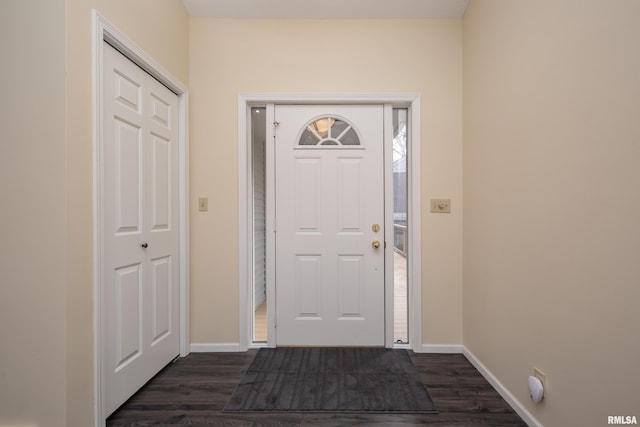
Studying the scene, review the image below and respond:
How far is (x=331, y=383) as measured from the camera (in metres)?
1.83

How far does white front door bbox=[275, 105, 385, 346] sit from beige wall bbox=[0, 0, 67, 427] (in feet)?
4.45

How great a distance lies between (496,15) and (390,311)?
2.19 m

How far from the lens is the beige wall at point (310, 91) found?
225 cm

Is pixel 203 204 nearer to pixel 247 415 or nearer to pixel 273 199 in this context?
pixel 273 199

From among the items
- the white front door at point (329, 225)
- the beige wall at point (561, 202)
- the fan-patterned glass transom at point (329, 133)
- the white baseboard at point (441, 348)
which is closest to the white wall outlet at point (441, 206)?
the beige wall at point (561, 202)

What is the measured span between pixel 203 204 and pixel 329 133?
117 centimetres


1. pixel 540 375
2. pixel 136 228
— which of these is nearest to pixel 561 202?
pixel 540 375

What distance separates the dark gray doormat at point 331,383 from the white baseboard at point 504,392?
1.45 feet

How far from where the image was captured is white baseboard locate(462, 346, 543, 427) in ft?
4.81

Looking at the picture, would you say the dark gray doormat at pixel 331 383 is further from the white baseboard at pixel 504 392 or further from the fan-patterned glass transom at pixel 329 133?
the fan-patterned glass transom at pixel 329 133

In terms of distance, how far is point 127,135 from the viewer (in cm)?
162

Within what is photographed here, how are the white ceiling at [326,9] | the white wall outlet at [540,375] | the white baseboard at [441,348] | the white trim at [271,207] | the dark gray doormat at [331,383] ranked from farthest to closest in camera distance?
the white trim at [271,207] < the white baseboard at [441,348] < the white ceiling at [326,9] < the dark gray doormat at [331,383] < the white wall outlet at [540,375]

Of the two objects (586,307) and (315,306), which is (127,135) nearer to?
(315,306)

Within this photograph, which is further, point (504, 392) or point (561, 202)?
point (504, 392)
